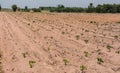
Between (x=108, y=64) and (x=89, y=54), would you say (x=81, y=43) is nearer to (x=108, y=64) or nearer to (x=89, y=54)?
(x=89, y=54)

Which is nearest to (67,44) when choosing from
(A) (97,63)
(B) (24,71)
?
(A) (97,63)

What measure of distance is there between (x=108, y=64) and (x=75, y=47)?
454cm

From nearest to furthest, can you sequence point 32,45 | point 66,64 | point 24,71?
1. point 24,71
2. point 66,64
3. point 32,45

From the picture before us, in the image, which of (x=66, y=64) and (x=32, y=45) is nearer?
(x=66, y=64)

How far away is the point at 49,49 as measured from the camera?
53.5 ft

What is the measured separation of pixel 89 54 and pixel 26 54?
10.9ft

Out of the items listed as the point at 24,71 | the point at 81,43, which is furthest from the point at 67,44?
the point at 24,71

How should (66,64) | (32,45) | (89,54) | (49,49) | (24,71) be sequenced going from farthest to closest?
(32,45) < (49,49) < (89,54) < (66,64) < (24,71)

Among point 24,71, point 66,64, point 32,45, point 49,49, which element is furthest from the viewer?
point 32,45

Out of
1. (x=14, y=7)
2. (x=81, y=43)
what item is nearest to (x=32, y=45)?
(x=81, y=43)

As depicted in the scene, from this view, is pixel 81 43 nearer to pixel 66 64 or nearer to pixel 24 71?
pixel 66 64

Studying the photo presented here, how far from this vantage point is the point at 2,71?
1175 cm

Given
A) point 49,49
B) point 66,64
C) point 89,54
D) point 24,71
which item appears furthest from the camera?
point 49,49

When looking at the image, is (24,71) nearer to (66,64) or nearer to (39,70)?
(39,70)
